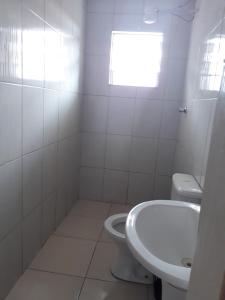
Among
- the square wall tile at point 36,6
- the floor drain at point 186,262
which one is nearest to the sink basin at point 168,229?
the floor drain at point 186,262

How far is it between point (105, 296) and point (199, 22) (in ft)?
6.55

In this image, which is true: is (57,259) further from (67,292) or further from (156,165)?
(156,165)

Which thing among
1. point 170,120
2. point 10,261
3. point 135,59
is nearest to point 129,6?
point 135,59

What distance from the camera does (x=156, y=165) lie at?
2443mm

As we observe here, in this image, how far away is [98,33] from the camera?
88.9 inches

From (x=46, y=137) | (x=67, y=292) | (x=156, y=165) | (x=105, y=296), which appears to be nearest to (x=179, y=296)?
(x=105, y=296)

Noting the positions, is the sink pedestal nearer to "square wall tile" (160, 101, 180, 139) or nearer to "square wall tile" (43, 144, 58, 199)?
"square wall tile" (43, 144, 58, 199)

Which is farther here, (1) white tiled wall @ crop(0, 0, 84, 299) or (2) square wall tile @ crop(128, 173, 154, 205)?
(2) square wall tile @ crop(128, 173, 154, 205)

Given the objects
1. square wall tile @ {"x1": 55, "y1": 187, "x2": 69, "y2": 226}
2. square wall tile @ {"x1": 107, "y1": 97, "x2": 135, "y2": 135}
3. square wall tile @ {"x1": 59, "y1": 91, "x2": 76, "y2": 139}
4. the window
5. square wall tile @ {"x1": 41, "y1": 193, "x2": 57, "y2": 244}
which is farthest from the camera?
square wall tile @ {"x1": 107, "y1": 97, "x2": 135, "y2": 135}

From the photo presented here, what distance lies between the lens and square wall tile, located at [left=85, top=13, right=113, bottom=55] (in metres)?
2.22

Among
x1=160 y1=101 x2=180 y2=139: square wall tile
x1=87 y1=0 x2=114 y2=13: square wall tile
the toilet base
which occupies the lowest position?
the toilet base

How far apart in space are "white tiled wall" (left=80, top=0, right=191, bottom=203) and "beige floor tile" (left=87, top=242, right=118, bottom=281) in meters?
0.79

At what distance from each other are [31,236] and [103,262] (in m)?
0.53

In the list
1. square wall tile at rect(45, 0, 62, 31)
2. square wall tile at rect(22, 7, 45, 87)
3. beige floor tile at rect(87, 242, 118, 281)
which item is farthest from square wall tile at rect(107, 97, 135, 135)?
beige floor tile at rect(87, 242, 118, 281)
